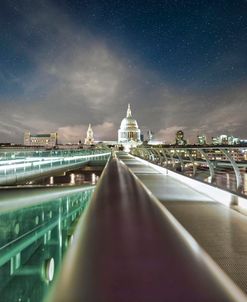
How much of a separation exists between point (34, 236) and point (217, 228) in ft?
57.4

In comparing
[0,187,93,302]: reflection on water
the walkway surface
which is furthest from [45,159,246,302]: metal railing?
[0,187,93,302]: reflection on water

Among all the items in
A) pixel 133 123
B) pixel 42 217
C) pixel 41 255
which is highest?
pixel 133 123

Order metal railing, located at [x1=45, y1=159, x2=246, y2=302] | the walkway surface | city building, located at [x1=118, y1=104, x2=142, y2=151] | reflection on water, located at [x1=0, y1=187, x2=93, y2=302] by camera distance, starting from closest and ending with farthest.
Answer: metal railing, located at [x1=45, y1=159, x2=246, y2=302] → the walkway surface → reflection on water, located at [x1=0, y1=187, x2=93, y2=302] → city building, located at [x1=118, y1=104, x2=142, y2=151]

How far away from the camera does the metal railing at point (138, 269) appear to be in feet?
4.50

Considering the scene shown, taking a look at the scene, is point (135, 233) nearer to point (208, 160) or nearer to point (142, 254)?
point (142, 254)

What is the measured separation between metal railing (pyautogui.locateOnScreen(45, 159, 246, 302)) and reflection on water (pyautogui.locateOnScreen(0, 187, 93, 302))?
8.83 meters

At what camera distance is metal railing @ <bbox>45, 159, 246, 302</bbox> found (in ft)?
4.50

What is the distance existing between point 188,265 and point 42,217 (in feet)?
48.5

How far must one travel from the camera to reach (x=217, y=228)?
455cm

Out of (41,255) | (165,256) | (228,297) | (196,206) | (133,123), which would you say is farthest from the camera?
(133,123)

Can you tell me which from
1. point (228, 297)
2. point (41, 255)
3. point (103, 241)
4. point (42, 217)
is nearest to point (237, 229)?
point (103, 241)

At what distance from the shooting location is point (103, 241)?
2.25 metres

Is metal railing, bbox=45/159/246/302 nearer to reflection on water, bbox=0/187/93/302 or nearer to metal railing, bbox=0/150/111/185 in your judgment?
reflection on water, bbox=0/187/93/302

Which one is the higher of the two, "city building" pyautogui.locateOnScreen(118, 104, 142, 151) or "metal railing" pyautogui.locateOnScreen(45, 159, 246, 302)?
"city building" pyautogui.locateOnScreen(118, 104, 142, 151)
